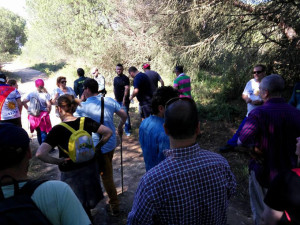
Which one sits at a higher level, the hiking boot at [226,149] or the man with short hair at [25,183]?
the man with short hair at [25,183]

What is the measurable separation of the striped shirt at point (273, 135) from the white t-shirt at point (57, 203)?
Result: 191 cm

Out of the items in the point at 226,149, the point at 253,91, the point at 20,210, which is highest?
the point at 253,91

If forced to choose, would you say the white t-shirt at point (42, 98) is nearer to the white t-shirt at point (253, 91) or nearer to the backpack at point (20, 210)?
the white t-shirt at point (253, 91)

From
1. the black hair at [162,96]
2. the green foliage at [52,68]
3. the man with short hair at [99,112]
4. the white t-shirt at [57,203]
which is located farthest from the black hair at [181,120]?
the green foliage at [52,68]

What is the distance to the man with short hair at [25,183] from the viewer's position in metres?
1.17

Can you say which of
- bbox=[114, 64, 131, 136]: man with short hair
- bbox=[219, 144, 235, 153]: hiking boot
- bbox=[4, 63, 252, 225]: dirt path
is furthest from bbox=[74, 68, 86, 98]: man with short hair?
bbox=[219, 144, 235, 153]: hiking boot

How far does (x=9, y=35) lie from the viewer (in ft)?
132

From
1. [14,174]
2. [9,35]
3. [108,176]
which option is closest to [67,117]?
[108,176]

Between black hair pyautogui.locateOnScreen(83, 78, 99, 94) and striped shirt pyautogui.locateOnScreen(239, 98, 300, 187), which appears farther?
black hair pyautogui.locateOnScreen(83, 78, 99, 94)

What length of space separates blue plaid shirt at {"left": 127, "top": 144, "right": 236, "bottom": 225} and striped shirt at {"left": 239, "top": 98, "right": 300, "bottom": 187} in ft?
3.93

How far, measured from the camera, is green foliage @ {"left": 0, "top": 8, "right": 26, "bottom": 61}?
1485 inches

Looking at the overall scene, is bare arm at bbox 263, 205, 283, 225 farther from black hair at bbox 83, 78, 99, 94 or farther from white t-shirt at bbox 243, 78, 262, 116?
white t-shirt at bbox 243, 78, 262, 116

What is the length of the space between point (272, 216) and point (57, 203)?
4.34 ft

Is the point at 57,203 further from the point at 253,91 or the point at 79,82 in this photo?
the point at 79,82
